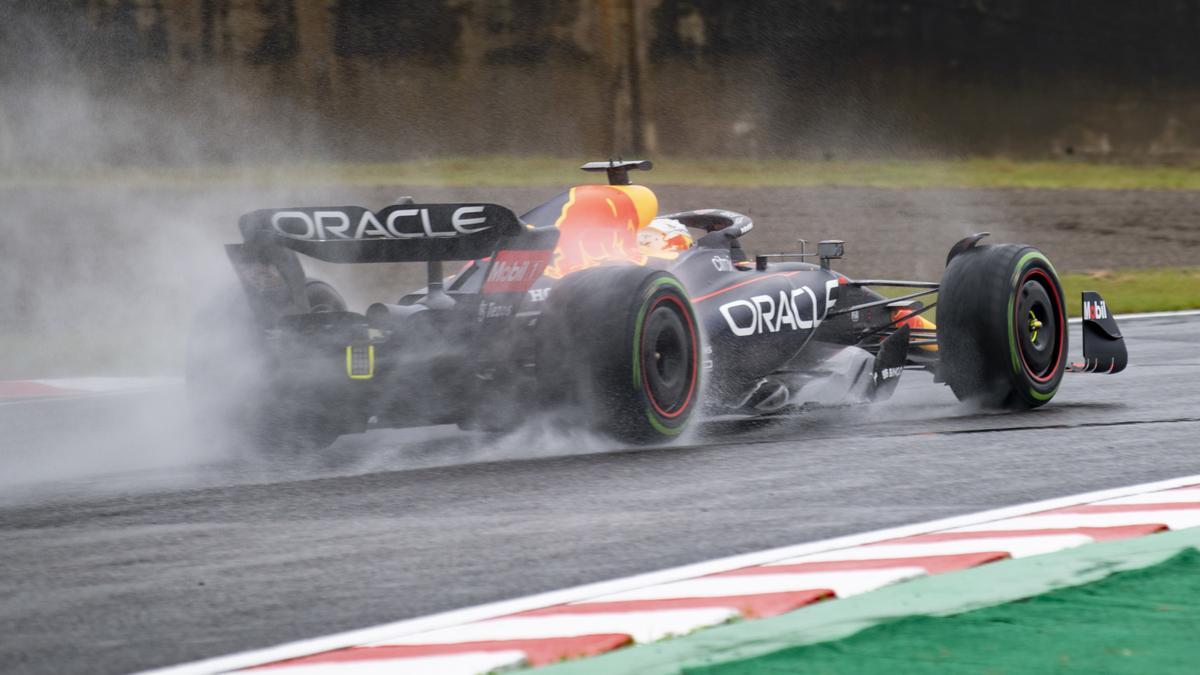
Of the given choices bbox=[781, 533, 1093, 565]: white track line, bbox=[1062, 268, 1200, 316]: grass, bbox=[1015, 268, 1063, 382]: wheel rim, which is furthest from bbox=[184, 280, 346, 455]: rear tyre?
bbox=[1062, 268, 1200, 316]: grass

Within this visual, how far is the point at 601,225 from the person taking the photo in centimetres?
777

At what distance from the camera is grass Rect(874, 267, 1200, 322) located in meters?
15.7

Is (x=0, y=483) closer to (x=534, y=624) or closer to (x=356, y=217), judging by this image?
(x=356, y=217)

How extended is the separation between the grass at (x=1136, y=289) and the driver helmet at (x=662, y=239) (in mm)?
7761

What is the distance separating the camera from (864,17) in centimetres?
1980

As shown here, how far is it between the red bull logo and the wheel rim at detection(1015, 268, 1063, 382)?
1828 millimetres

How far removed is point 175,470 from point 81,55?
33.5 feet

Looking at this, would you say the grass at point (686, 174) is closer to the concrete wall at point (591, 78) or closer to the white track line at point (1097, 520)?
the concrete wall at point (591, 78)

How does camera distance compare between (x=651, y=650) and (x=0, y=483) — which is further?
(x=0, y=483)

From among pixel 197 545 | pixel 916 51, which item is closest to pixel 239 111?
pixel 916 51

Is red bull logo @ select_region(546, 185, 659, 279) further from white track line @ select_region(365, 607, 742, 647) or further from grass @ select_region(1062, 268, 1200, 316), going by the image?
grass @ select_region(1062, 268, 1200, 316)

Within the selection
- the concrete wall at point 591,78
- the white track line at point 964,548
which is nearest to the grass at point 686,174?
the concrete wall at point 591,78

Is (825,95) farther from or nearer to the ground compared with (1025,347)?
farther from the ground

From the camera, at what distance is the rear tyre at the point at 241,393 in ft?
22.7
